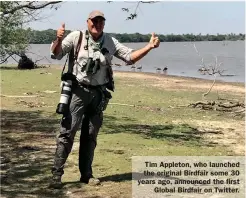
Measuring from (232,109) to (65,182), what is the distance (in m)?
11.4

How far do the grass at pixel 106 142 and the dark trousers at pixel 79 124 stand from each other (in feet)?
1.28

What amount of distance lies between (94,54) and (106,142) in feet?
11.6

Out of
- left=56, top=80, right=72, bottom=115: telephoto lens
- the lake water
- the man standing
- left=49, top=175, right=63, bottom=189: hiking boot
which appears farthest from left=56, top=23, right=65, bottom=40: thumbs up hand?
the lake water

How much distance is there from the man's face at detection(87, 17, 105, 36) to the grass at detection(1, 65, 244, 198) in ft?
6.13

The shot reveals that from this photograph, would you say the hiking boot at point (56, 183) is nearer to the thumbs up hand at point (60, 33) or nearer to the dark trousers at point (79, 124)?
the dark trousers at point (79, 124)

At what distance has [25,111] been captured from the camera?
523 inches

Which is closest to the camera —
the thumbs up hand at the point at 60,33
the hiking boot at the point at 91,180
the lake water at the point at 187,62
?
the thumbs up hand at the point at 60,33

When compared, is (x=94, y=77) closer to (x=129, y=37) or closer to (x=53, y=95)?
(x=53, y=95)

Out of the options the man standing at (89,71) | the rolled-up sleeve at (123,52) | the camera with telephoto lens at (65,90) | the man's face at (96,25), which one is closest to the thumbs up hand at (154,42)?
the man standing at (89,71)

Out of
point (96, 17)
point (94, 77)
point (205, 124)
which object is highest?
point (96, 17)

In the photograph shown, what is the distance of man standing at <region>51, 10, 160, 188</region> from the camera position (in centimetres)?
547

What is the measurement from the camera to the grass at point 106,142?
586cm

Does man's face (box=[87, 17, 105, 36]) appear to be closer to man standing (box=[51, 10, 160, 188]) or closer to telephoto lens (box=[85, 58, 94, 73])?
man standing (box=[51, 10, 160, 188])

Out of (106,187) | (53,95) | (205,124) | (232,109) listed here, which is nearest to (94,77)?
(106,187)
